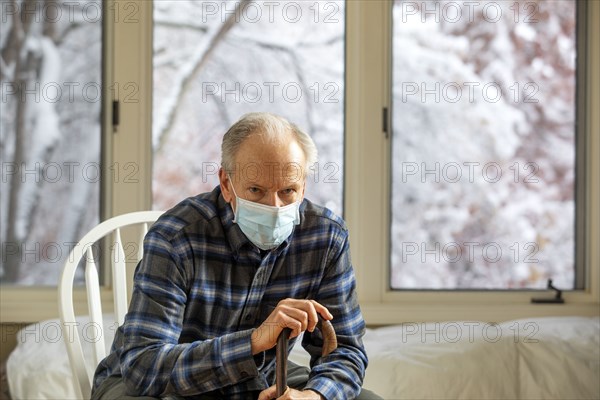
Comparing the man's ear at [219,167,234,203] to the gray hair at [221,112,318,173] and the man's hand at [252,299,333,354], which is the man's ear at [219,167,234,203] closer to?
the gray hair at [221,112,318,173]

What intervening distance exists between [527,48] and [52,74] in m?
1.65

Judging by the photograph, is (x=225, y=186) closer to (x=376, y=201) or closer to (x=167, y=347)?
(x=167, y=347)

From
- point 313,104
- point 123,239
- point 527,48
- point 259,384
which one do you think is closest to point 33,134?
point 123,239

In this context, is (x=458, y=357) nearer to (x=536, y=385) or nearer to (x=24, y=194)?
(x=536, y=385)

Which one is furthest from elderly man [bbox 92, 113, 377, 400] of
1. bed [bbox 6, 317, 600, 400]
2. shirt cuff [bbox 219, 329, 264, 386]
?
bed [bbox 6, 317, 600, 400]

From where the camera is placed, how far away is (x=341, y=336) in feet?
6.34

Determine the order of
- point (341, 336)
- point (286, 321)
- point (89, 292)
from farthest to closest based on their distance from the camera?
point (89, 292), point (341, 336), point (286, 321)

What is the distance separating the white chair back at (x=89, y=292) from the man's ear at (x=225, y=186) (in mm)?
363

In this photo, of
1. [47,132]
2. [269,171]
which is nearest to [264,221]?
[269,171]

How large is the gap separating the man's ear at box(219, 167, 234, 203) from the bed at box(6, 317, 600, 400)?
791 mm

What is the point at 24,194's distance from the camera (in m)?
3.03

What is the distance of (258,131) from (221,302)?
1.18 ft

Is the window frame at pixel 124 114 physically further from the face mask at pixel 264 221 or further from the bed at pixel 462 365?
the face mask at pixel 264 221

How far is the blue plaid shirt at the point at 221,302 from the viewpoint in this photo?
1739mm
